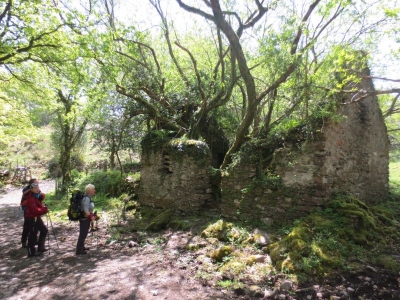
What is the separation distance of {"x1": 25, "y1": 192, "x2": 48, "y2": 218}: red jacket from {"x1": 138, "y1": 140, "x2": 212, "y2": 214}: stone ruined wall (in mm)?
3816

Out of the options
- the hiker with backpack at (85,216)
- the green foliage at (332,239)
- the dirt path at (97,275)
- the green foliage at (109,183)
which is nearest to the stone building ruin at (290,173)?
the green foliage at (332,239)

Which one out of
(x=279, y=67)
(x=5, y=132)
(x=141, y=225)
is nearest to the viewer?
(x=279, y=67)

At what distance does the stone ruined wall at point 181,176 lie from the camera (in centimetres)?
810

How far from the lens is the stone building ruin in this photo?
5.83 metres

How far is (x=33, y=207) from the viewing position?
5.52 metres

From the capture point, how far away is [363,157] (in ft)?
24.5

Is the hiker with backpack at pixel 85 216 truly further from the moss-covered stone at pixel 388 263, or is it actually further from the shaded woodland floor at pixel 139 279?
the moss-covered stone at pixel 388 263

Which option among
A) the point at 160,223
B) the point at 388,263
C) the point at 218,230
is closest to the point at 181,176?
the point at 160,223

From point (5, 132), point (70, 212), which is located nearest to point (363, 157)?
point (70, 212)

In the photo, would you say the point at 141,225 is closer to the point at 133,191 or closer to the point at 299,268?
the point at 133,191

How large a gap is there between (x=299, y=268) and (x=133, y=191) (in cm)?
844

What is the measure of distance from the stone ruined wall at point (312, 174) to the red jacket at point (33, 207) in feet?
14.6

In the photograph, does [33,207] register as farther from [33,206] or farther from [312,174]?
[312,174]

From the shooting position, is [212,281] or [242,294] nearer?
[242,294]
